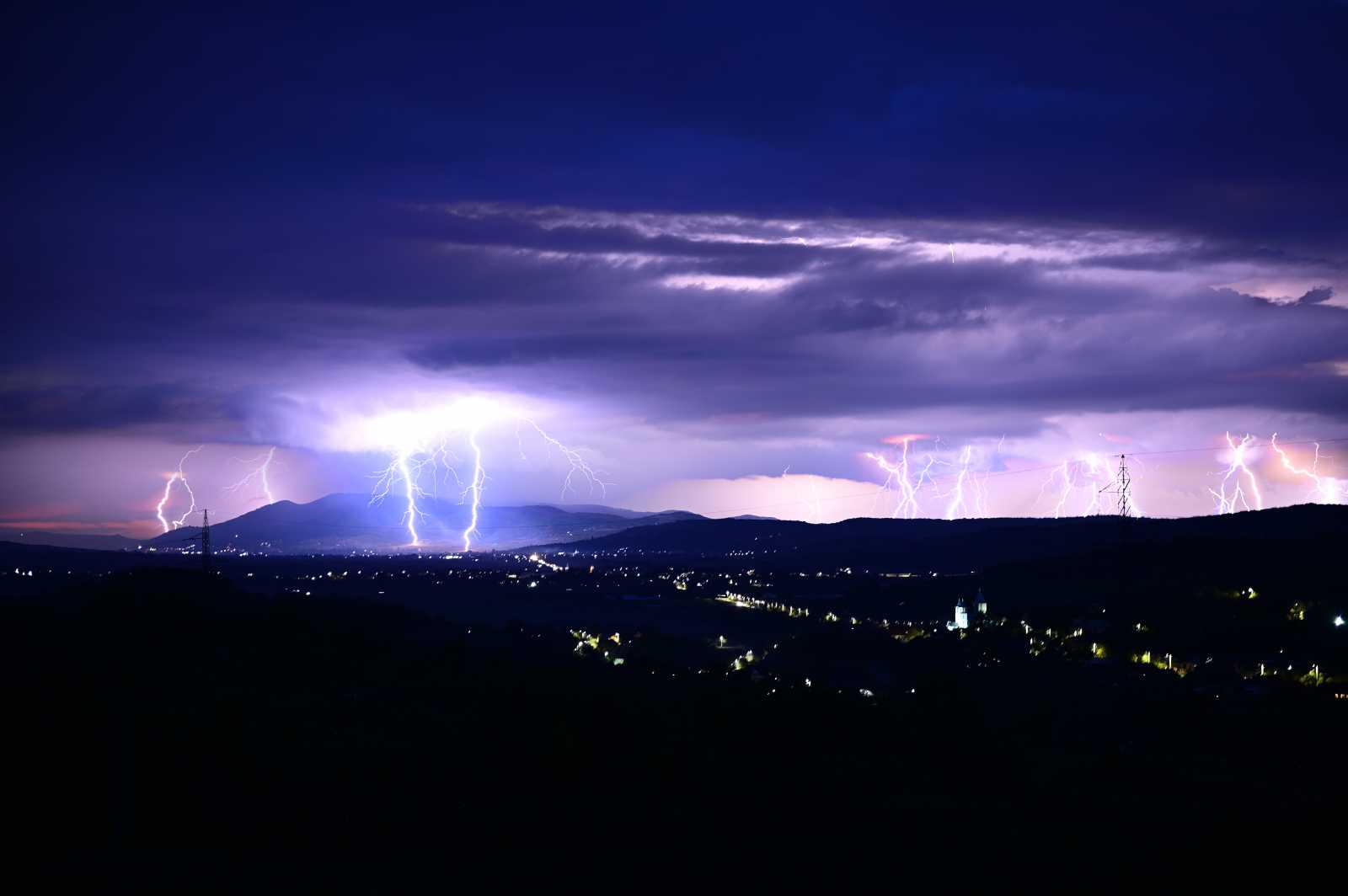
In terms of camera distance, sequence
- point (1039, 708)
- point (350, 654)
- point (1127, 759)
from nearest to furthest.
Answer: point (1127, 759), point (1039, 708), point (350, 654)

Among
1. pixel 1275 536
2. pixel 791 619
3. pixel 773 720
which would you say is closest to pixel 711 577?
pixel 791 619

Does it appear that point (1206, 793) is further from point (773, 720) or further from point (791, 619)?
point (791, 619)

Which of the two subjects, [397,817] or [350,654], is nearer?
Result: [397,817]

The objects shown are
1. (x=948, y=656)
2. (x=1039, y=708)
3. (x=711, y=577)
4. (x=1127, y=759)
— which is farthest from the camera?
(x=711, y=577)

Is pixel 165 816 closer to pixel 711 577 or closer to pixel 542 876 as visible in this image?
pixel 542 876

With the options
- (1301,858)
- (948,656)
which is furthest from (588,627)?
(1301,858)

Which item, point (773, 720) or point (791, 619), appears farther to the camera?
point (791, 619)
